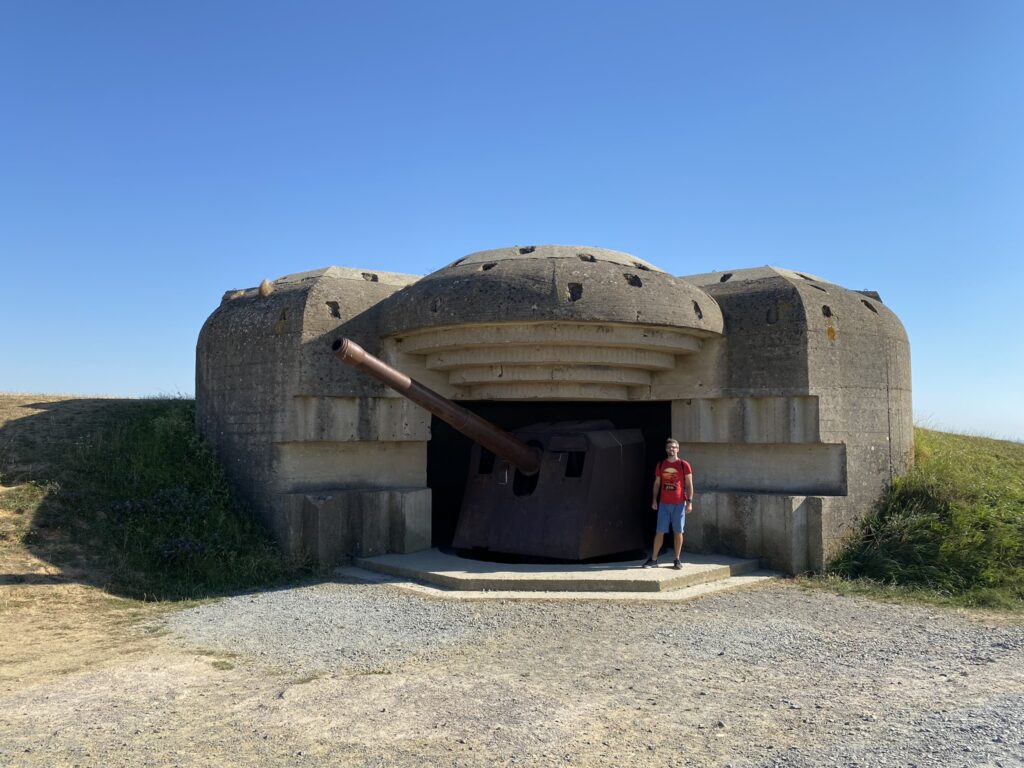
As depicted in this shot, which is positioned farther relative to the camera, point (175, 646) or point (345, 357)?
point (345, 357)

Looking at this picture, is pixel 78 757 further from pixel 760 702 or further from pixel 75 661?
pixel 760 702

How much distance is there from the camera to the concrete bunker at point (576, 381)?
7.62 metres

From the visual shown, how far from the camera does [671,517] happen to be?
744 cm

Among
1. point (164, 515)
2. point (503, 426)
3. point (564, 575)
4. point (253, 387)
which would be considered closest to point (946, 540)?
point (564, 575)

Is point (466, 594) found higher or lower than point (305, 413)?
lower

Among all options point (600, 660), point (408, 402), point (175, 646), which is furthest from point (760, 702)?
point (408, 402)

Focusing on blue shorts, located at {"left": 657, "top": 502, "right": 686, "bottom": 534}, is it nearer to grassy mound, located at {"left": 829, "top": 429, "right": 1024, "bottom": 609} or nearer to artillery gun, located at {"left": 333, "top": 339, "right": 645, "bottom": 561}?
artillery gun, located at {"left": 333, "top": 339, "right": 645, "bottom": 561}

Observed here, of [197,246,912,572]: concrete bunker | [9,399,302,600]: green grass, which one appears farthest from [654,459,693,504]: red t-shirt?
[9,399,302,600]: green grass

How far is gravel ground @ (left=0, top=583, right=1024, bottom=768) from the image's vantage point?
3516mm

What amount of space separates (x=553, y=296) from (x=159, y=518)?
13.9ft

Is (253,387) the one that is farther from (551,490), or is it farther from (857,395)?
(857,395)

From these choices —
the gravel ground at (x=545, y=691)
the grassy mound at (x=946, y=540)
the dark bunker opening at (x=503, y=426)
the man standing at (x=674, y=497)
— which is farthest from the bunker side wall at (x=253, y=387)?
the grassy mound at (x=946, y=540)

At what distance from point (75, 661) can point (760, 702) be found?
3986 millimetres

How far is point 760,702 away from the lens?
4.13 meters
